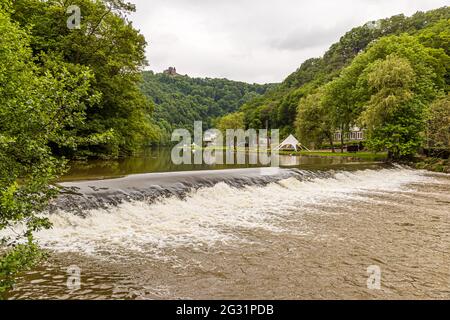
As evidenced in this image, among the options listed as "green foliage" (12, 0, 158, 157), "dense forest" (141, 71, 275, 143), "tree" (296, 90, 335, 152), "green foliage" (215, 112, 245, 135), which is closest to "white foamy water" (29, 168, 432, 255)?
"green foliage" (12, 0, 158, 157)

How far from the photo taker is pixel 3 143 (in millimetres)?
3795

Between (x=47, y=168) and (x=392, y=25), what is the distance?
4671 inches

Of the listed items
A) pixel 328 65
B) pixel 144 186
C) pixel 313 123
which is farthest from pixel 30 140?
pixel 328 65

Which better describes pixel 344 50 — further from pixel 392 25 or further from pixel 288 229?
pixel 288 229

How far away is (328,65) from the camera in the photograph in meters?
115

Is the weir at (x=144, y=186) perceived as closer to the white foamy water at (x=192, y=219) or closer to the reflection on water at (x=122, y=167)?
the white foamy water at (x=192, y=219)

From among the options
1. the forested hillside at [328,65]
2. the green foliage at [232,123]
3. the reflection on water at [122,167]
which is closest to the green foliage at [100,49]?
the reflection on water at [122,167]

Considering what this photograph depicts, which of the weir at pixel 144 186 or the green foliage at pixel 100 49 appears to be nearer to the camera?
the weir at pixel 144 186

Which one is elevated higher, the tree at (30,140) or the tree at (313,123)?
the tree at (313,123)

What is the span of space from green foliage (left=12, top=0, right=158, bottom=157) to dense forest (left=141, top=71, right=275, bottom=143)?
261ft

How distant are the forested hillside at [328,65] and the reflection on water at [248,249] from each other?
200 ft

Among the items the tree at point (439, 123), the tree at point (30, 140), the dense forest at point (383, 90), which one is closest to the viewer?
the tree at point (30, 140)

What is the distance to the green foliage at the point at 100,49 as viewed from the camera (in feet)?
84.6
